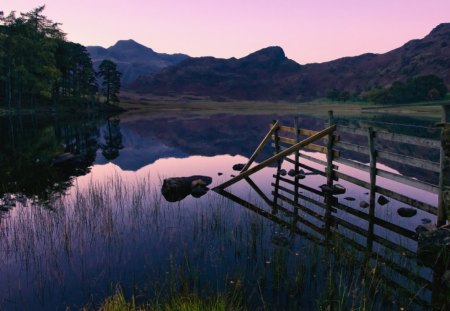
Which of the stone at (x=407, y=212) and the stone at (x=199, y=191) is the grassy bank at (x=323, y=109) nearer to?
the stone at (x=407, y=212)

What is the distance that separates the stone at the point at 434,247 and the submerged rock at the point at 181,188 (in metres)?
8.55

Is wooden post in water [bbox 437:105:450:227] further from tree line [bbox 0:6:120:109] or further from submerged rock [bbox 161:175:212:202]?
tree line [bbox 0:6:120:109]

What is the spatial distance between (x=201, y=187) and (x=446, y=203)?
921 cm

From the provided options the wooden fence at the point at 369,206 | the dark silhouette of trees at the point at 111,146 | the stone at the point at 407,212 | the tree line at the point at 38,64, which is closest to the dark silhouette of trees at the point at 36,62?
the tree line at the point at 38,64

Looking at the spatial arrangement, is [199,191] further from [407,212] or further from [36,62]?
[36,62]

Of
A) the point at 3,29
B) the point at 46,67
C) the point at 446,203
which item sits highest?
the point at 3,29

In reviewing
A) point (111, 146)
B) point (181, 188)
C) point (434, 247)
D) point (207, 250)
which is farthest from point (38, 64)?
point (434, 247)

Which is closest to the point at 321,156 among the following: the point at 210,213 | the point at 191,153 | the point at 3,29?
the point at 191,153

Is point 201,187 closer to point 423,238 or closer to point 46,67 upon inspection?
point 423,238

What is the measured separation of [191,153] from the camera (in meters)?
31.0

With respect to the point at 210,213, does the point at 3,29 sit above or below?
above

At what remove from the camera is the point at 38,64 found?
7281 cm

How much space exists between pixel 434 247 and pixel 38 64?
8094cm

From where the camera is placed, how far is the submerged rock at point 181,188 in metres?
14.4
